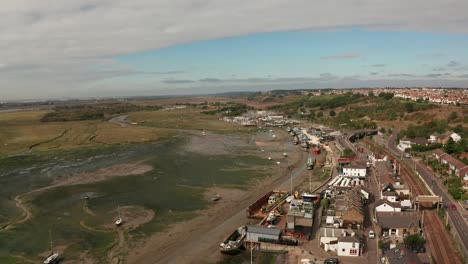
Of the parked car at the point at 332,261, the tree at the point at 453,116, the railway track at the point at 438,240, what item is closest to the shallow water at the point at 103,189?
the parked car at the point at 332,261

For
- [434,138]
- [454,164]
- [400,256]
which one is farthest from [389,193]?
[434,138]

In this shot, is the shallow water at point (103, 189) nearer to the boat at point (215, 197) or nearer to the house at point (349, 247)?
the boat at point (215, 197)

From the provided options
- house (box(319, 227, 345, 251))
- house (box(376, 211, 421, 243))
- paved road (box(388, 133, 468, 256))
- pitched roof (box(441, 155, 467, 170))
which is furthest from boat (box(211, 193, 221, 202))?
pitched roof (box(441, 155, 467, 170))

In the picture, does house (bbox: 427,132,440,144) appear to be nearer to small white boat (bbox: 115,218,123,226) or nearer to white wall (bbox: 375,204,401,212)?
white wall (bbox: 375,204,401,212)

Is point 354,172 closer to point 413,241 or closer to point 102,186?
point 413,241

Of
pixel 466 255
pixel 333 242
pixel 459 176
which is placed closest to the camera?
Result: pixel 466 255

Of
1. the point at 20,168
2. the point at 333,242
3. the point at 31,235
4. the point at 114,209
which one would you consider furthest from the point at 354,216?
the point at 20,168

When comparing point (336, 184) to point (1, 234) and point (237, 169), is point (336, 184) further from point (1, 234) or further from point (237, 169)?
point (1, 234)

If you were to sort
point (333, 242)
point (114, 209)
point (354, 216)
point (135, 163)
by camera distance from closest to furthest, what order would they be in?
point (333, 242) → point (354, 216) → point (114, 209) → point (135, 163)
